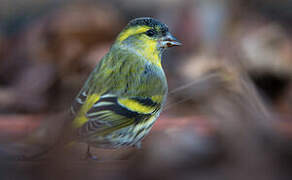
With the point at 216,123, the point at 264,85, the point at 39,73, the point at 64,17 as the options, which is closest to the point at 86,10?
the point at 64,17

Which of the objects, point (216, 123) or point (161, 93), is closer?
point (216, 123)

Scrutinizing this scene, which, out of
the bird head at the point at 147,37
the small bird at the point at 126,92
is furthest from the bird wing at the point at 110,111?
the bird head at the point at 147,37

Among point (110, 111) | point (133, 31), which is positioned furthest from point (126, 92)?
point (133, 31)

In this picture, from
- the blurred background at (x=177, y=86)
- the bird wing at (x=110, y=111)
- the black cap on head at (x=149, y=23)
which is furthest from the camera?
the black cap on head at (x=149, y=23)

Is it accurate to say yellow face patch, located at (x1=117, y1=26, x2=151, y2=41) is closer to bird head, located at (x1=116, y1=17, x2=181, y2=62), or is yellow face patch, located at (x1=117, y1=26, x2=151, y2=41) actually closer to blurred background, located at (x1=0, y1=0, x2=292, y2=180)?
bird head, located at (x1=116, y1=17, x2=181, y2=62)

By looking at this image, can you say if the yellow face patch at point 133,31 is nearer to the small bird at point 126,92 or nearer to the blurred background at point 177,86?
the small bird at point 126,92

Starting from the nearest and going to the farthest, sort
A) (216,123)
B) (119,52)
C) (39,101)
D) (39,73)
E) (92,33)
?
(216,123)
(119,52)
(39,101)
(39,73)
(92,33)

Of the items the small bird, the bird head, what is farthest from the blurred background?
the bird head

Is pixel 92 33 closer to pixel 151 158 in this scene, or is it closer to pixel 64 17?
pixel 64 17
